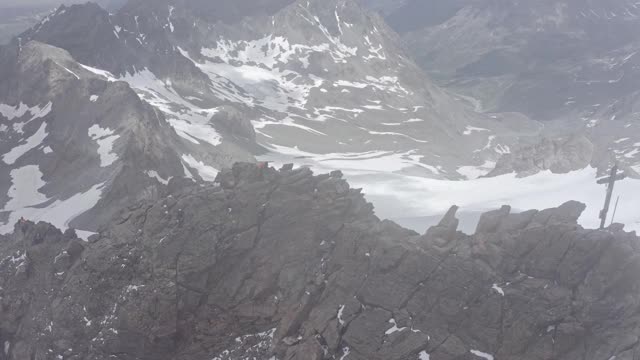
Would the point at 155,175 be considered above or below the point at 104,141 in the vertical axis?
below

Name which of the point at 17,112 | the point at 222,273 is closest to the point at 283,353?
the point at 222,273

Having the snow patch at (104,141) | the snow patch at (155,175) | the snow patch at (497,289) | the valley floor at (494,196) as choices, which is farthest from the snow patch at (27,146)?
the snow patch at (497,289)

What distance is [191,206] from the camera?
208ft

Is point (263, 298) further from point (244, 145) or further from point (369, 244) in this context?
point (244, 145)

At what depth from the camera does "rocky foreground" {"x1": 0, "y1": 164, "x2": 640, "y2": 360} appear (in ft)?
160

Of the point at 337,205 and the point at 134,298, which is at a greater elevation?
the point at 337,205

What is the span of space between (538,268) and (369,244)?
43.7ft

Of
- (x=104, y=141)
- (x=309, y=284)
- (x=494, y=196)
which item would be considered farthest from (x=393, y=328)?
(x=104, y=141)

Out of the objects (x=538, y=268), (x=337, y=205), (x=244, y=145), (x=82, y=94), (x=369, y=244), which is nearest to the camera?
(x=538, y=268)

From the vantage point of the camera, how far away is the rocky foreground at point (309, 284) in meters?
48.8

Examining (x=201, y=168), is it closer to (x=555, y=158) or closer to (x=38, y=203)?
(x=38, y=203)

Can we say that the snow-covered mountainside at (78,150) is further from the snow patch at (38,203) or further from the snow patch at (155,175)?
the snow patch at (155,175)

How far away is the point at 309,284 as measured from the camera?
189ft


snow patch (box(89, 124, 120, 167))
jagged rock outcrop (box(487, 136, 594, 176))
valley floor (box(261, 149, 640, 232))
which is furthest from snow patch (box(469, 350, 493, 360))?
snow patch (box(89, 124, 120, 167))
